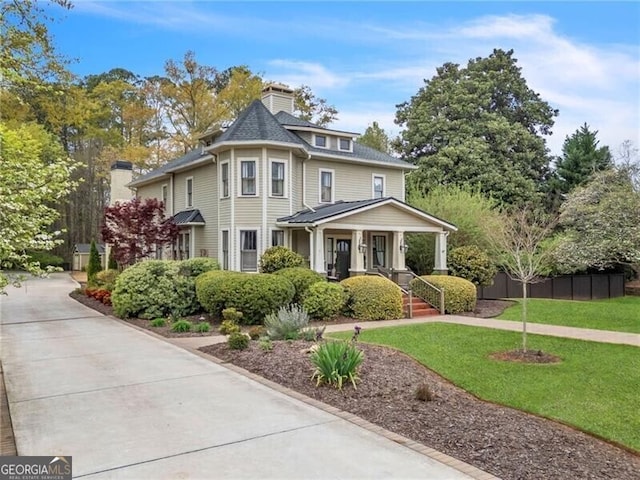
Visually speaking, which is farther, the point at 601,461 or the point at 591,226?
the point at 591,226

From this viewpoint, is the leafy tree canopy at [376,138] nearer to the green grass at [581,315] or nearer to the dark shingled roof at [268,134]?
the dark shingled roof at [268,134]

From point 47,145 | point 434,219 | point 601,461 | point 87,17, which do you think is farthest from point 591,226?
point 47,145

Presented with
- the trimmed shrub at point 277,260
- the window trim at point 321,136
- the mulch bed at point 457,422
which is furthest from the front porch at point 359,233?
the mulch bed at point 457,422

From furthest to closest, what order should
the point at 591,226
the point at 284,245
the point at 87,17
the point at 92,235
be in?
the point at 92,235
the point at 284,245
the point at 591,226
the point at 87,17

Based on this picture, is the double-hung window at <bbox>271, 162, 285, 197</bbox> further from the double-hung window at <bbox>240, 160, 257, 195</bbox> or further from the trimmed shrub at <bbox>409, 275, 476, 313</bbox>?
the trimmed shrub at <bbox>409, 275, 476, 313</bbox>

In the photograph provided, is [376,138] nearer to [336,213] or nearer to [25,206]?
[336,213]

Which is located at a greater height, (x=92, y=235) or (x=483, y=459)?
(x=92, y=235)

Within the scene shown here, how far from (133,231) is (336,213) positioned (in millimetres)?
8195

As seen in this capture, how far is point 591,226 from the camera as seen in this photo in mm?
14883

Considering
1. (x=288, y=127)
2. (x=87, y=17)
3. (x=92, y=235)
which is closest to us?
(x=87, y=17)

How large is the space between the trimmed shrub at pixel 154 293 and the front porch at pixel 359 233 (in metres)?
4.50

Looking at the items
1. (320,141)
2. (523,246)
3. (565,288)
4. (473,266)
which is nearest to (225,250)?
(320,141)

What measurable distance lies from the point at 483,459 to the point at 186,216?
18.9 metres

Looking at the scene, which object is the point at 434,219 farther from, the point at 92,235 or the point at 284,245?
the point at 92,235
